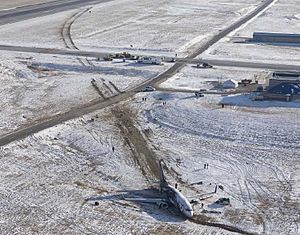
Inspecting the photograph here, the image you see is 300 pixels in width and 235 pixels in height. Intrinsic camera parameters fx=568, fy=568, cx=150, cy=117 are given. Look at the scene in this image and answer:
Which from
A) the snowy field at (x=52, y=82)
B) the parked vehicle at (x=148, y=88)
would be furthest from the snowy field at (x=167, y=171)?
the snowy field at (x=52, y=82)

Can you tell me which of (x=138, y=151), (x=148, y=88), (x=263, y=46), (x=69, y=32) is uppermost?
(x=69, y=32)

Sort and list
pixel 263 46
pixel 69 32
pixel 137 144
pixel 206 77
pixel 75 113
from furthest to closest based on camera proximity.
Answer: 1. pixel 69 32
2. pixel 263 46
3. pixel 206 77
4. pixel 75 113
5. pixel 137 144

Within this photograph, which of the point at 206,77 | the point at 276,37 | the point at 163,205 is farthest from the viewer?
the point at 276,37

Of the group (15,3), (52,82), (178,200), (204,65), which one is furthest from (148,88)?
(15,3)

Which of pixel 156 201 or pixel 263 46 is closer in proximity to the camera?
pixel 156 201

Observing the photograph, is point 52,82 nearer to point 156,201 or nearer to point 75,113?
point 75,113

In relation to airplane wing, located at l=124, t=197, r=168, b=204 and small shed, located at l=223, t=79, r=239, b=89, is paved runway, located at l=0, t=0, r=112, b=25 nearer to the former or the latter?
small shed, located at l=223, t=79, r=239, b=89

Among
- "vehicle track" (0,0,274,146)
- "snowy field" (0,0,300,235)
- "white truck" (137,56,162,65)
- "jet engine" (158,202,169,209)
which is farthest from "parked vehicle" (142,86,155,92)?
"jet engine" (158,202,169,209)

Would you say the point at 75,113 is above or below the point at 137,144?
above
